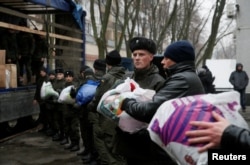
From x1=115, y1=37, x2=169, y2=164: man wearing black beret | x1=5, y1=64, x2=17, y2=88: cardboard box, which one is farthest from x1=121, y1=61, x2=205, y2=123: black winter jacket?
x1=5, y1=64, x2=17, y2=88: cardboard box

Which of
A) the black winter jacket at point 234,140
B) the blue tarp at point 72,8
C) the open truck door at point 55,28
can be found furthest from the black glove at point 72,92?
the black winter jacket at point 234,140

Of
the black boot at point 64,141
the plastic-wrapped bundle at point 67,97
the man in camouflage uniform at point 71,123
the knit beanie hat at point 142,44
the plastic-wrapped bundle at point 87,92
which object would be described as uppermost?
the knit beanie hat at point 142,44

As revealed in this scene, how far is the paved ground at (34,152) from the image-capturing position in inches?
275

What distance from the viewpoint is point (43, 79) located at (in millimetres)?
9227

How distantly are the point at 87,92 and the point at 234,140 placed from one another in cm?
453

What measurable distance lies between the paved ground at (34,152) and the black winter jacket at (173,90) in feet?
14.2

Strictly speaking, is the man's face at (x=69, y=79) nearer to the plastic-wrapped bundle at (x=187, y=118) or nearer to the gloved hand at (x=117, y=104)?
the gloved hand at (x=117, y=104)

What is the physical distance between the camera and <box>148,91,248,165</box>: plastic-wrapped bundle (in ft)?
6.54

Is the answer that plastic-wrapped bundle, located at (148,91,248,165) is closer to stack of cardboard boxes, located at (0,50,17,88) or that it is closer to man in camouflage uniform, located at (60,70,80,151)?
man in camouflage uniform, located at (60,70,80,151)

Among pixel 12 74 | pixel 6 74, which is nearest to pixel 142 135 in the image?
pixel 6 74

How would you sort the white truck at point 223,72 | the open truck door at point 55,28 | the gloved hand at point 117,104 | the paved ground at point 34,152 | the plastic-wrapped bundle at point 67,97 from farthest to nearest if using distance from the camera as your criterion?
the white truck at point 223,72 → the open truck door at point 55,28 → the plastic-wrapped bundle at point 67,97 → the paved ground at point 34,152 → the gloved hand at point 117,104

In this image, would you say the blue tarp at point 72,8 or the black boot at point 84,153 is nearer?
the black boot at point 84,153

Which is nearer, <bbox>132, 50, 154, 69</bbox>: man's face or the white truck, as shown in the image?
<bbox>132, 50, 154, 69</bbox>: man's face

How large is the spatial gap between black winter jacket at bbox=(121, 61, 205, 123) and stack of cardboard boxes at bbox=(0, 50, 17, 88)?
5.48 meters
